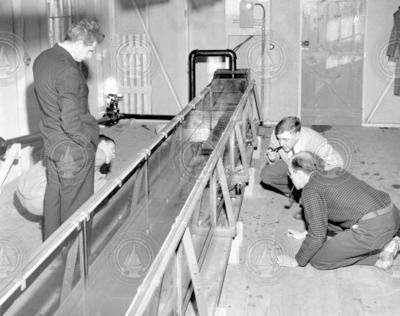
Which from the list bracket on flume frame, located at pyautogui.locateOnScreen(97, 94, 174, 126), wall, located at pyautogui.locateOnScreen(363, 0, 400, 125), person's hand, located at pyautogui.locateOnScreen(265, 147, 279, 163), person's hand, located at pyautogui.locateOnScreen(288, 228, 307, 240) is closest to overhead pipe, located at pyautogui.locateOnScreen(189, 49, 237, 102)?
bracket on flume frame, located at pyautogui.locateOnScreen(97, 94, 174, 126)

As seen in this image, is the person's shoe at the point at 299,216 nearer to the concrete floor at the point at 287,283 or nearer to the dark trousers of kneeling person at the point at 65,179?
the concrete floor at the point at 287,283

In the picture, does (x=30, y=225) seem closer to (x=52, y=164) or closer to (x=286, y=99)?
(x=52, y=164)

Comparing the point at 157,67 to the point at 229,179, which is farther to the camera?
the point at 157,67

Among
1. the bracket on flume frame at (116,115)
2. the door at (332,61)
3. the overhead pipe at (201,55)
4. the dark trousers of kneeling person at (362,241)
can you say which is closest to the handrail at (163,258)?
the dark trousers of kneeling person at (362,241)

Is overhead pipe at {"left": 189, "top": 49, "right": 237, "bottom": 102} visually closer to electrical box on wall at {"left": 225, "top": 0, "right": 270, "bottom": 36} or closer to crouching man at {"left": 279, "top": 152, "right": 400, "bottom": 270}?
electrical box on wall at {"left": 225, "top": 0, "right": 270, "bottom": 36}

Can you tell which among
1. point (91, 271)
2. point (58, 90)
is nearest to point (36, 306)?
point (91, 271)

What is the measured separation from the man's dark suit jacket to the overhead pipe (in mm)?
5141

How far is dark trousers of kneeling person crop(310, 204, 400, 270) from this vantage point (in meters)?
3.88

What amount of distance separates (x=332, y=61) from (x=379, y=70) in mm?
723

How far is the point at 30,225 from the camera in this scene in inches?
192

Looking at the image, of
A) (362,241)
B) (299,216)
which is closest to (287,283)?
(362,241)

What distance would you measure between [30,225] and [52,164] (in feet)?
4.29

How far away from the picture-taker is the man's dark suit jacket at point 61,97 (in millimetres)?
3535

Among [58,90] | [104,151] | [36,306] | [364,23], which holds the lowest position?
[36,306]
